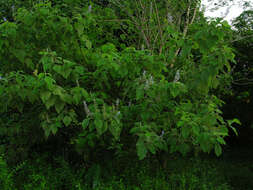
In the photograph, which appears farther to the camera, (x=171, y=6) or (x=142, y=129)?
(x=171, y=6)

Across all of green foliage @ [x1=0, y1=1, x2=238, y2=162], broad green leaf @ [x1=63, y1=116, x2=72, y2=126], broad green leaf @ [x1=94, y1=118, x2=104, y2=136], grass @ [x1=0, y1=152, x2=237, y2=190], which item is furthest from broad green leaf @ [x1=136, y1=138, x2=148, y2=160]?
broad green leaf @ [x1=63, y1=116, x2=72, y2=126]

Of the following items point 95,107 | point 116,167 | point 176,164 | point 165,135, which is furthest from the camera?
point 176,164

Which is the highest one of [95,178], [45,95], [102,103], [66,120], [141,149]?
[45,95]

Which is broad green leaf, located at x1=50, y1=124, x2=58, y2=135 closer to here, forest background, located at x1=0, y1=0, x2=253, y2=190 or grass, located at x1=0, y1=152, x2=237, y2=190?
forest background, located at x1=0, y1=0, x2=253, y2=190

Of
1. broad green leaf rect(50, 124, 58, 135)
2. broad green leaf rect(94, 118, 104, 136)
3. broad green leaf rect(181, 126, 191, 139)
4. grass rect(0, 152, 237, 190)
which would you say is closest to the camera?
broad green leaf rect(94, 118, 104, 136)

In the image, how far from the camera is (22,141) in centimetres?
427

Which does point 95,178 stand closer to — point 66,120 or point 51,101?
point 66,120

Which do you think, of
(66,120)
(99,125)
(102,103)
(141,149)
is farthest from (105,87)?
(141,149)

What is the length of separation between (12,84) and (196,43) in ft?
6.67

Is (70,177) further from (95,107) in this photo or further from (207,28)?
(207,28)

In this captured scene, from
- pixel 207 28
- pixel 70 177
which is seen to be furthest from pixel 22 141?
pixel 207 28

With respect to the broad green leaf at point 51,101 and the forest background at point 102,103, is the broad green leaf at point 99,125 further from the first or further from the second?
the broad green leaf at point 51,101

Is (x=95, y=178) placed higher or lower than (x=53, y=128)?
lower

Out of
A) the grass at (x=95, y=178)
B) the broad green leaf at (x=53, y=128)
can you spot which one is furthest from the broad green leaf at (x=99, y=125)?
the grass at (x=95, y=178)
